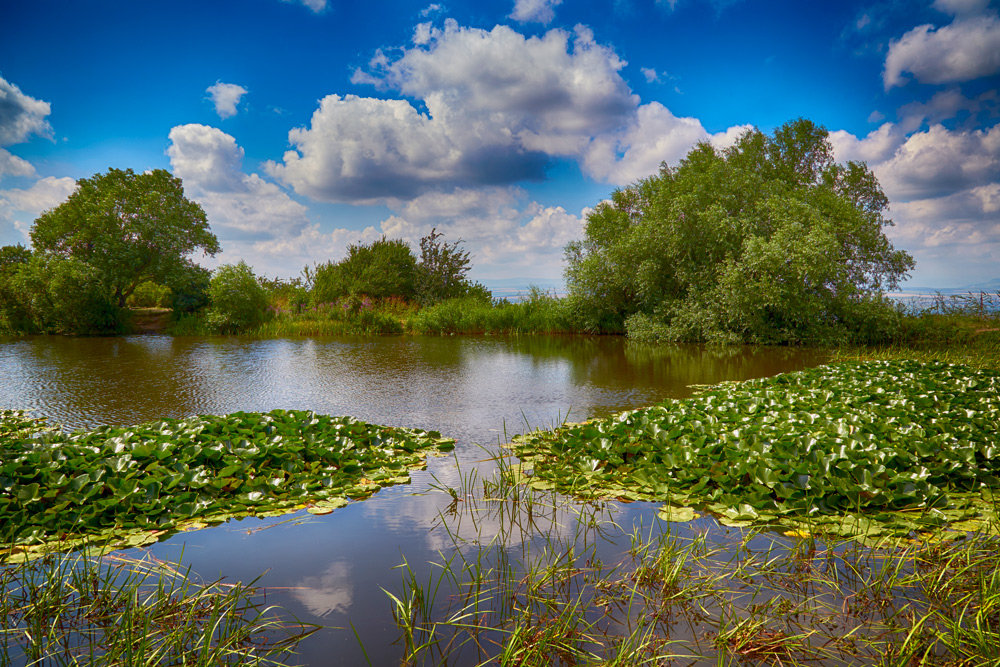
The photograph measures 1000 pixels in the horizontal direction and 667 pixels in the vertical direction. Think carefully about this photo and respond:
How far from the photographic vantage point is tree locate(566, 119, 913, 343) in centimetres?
1482

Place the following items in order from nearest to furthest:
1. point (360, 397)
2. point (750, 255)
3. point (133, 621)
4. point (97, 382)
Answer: point (133, 621), point (360, 397), point (97, 382), point (750, 255)

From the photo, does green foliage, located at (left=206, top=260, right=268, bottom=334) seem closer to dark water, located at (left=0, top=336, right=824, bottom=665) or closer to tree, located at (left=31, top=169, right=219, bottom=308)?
dark water, located at (left=0, top=336, right=824, bottom=665)

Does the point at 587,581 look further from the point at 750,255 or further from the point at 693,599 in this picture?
the point at 750,255

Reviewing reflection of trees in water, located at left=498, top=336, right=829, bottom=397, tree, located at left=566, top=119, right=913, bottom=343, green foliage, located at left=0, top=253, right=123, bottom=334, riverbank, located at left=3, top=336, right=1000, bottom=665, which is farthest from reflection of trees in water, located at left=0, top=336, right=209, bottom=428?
tree, located at left=566, top=119, right=913, bottom=343

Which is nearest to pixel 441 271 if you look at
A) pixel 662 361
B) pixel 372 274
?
pixel 372 274

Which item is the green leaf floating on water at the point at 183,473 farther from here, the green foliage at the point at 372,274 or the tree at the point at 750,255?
the green foliage at the point at 372,274

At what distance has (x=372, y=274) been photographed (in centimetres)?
2527

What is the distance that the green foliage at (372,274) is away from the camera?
24.1 m

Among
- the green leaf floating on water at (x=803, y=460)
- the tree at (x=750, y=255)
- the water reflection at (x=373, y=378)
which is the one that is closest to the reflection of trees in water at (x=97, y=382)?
the water reflection at (x=373, y=378)

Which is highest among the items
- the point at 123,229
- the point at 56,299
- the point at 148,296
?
the point at 123,229

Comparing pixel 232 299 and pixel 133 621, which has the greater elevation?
pixel 232 299

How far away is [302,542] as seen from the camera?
3377mm

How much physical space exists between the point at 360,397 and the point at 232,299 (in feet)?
45.8

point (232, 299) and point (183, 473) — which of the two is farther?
point (232, 299)
